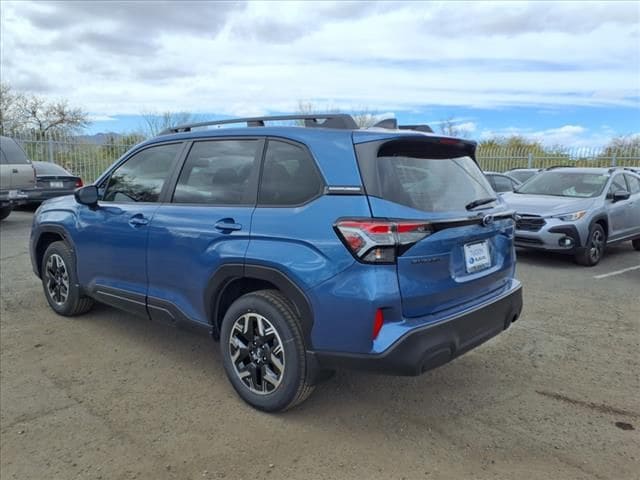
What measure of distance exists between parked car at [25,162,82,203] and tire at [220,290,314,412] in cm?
977

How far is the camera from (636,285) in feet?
22.4

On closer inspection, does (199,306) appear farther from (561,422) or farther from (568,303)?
(568,303)

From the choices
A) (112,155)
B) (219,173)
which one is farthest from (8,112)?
(219,173)

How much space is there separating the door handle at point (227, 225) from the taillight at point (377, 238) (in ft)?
2.65

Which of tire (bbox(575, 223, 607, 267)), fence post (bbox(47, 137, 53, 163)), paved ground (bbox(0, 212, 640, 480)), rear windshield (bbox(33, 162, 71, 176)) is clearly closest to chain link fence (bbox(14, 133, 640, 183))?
fence post (bbox(47, 137, 53, 163))

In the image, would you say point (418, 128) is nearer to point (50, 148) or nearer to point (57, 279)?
point (57, 279)

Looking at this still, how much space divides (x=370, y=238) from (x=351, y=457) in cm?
121

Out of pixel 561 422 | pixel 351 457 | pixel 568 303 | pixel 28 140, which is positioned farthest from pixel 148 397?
pixel 28 140

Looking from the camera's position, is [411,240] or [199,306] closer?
[411,240]

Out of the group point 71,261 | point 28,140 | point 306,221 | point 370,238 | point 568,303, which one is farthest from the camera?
point 28,140

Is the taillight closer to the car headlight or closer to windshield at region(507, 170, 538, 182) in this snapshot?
the car headlight

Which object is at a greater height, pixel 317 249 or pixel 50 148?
pixel 50 148

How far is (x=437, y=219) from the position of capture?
116 inches

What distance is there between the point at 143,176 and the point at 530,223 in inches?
240
